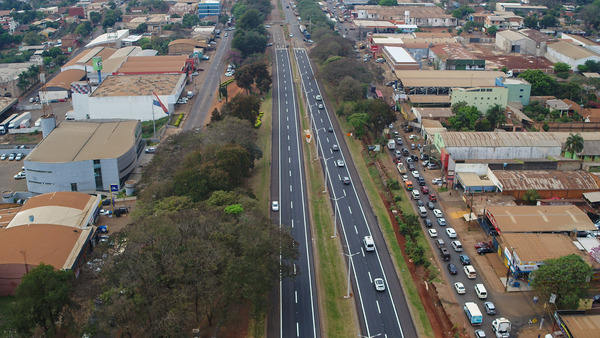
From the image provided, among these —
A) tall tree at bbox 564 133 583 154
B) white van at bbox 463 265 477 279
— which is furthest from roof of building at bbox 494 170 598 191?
white van at bbox 463 265 477 279

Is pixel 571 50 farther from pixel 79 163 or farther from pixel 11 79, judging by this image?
pixel 11 79

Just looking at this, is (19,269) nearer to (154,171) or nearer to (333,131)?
(154,171)

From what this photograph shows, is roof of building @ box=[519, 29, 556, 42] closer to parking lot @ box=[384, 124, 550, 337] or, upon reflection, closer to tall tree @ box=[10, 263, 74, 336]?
parking lot @ box=[384, 124, 550, 337]

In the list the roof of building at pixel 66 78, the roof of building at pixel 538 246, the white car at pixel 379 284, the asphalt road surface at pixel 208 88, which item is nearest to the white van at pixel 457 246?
the roof of building at pixel 538 246

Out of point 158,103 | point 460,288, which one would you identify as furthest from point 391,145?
point 158,103

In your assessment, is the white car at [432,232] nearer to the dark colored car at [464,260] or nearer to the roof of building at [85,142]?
the dark colored car at [464,260]
